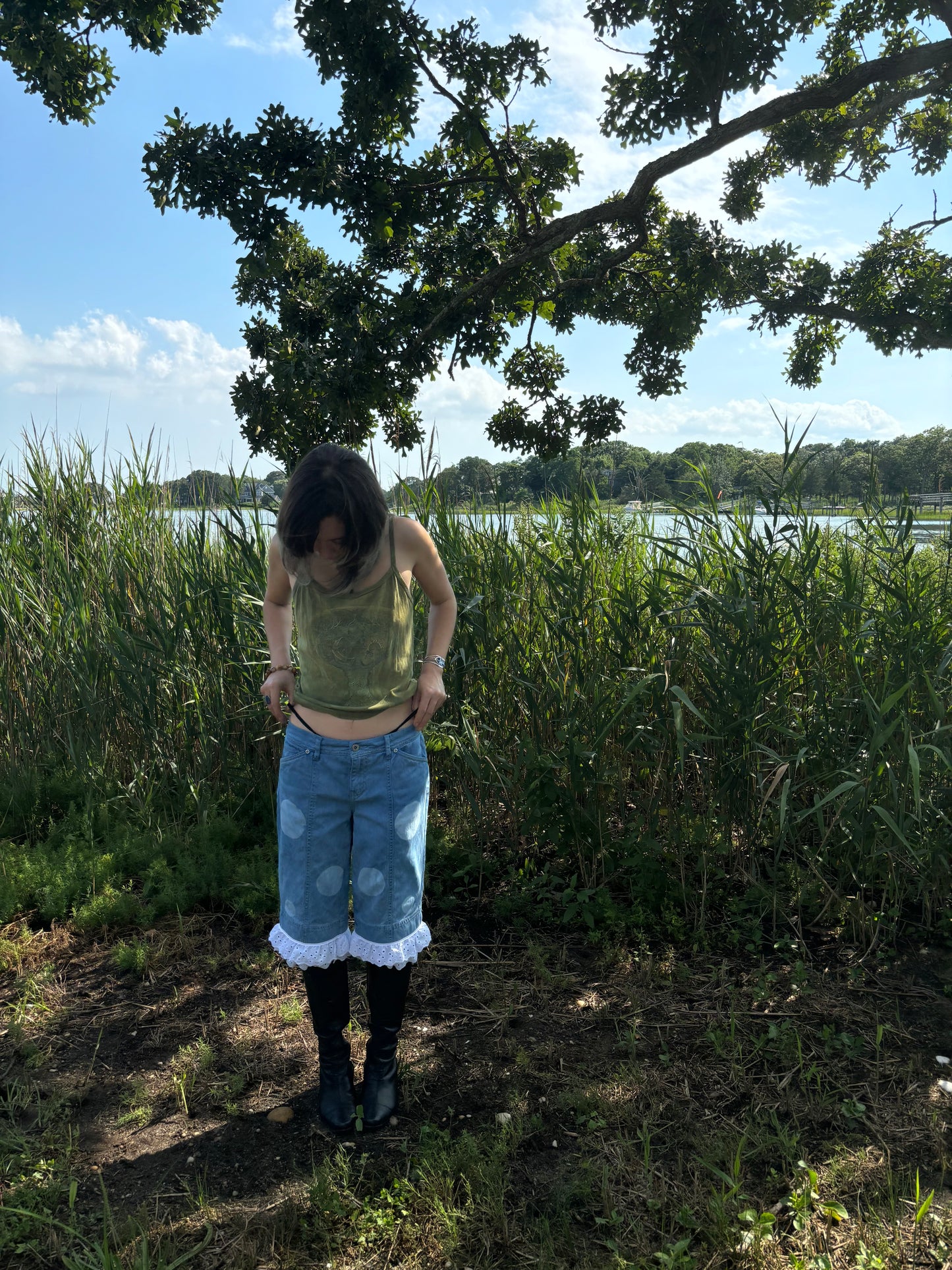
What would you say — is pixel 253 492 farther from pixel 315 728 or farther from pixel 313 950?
pixel 313 950

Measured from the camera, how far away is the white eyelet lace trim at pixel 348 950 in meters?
1.99

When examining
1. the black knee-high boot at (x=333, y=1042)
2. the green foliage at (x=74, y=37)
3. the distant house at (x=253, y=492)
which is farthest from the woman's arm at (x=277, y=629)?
the green foliage at (x=74, y=37)

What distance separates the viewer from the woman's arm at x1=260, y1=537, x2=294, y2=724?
2.05 meters

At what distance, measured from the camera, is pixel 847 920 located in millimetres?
2939

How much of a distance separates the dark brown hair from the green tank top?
2.3 inches

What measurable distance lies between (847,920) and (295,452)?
3.07m

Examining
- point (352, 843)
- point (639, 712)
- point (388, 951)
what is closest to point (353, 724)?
point (352, 843)

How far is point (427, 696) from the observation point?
1.96 m

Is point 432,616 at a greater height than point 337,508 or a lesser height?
lesser

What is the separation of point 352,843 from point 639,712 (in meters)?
1.33

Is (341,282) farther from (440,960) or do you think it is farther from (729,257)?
(440,960)

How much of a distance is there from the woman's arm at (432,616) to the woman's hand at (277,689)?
0.32 metres

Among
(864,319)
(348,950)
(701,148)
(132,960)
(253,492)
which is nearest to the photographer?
(348,950)

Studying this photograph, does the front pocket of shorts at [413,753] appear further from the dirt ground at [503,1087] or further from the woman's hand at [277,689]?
the dirt ground at [503,1087]
